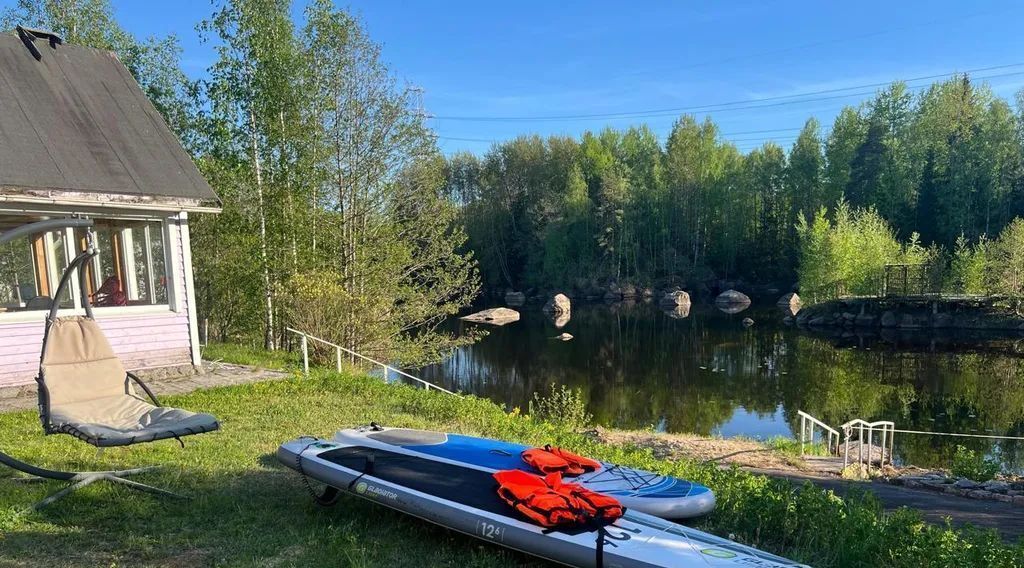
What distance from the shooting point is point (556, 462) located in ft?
15.3

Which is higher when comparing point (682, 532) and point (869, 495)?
point (682, 532)

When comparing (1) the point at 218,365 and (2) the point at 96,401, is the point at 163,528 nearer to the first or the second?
(2) the point at 96,401

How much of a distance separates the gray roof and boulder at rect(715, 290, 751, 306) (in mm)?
43382

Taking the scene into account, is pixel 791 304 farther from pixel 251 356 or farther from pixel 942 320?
pixel 251 356

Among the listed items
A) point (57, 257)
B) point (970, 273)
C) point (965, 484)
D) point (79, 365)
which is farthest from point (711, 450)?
point (970, 273)

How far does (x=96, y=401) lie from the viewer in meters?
4.88

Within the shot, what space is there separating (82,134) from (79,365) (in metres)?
5.77

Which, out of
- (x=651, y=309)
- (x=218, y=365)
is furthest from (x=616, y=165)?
(x=218, y=365)

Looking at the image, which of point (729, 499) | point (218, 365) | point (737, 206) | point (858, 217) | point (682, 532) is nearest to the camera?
point (682, 532)

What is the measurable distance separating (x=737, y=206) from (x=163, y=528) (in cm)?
5394

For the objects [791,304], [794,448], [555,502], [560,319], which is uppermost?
[555,502]

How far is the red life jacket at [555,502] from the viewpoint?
3564mm

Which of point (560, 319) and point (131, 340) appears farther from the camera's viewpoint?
point (560, 319)

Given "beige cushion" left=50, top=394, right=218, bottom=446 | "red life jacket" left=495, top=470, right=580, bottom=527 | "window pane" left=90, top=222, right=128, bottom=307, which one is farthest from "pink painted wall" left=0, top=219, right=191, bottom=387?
"red life jacket" left=495, top=470, right=580, bottom=527
